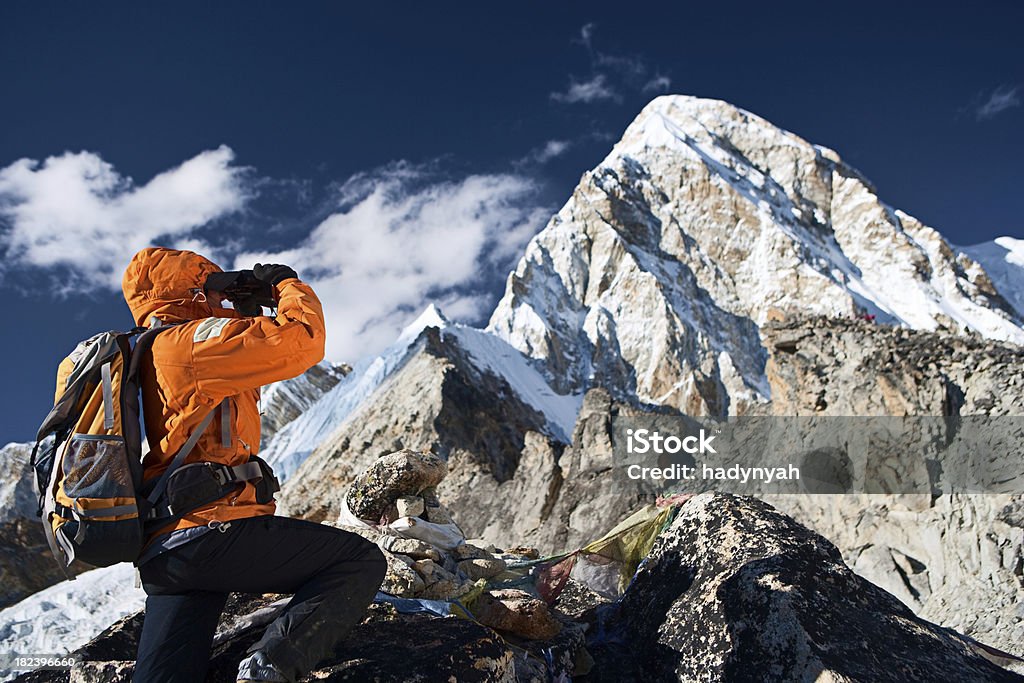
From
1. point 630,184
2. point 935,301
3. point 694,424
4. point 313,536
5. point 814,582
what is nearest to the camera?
point 313,536

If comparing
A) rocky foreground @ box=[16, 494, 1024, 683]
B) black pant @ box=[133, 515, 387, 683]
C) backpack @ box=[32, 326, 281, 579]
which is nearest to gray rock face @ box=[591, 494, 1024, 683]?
rocky foreground @ box=[16, 494, 1024, 683]

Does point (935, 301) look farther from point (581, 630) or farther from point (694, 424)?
point (581, 630)

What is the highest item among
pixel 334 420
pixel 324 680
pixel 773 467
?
pixel 334 420

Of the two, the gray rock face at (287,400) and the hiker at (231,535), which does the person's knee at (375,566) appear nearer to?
the hiker at (231,535)

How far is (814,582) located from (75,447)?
10.2ft

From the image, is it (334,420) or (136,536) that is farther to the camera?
(334,420)

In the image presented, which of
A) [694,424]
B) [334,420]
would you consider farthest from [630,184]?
[694,424]

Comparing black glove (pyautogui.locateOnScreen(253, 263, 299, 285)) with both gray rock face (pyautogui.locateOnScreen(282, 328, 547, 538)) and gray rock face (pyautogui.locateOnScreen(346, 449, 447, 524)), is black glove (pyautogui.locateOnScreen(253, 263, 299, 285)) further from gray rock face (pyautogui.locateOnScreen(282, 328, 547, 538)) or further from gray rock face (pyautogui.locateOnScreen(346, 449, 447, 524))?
gray rock face (pyautogui.locateOnScreen(282, 328, 547, 538))

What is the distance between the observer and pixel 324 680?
269cm

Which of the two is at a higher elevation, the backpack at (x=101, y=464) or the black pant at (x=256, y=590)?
the backpack at (x=101, y=464)

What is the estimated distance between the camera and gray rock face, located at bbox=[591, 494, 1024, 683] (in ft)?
10.2

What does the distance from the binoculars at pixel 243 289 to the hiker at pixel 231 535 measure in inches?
8.3

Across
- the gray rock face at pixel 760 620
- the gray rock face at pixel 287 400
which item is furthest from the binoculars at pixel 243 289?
the gray rock face at pixel 287 400

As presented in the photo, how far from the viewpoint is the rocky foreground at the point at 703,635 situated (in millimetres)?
2939
